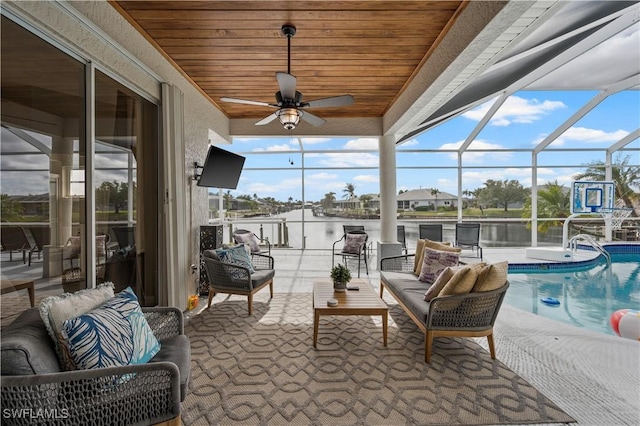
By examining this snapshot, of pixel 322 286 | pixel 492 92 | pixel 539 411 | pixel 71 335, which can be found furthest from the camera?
pixel 492 92

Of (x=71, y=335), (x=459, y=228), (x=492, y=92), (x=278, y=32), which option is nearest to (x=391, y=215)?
(x=459, y=228)

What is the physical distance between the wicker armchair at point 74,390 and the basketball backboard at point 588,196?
9.28m

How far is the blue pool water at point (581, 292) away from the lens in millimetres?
3908

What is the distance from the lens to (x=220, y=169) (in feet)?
15.0

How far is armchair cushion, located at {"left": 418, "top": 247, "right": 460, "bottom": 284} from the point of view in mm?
3685

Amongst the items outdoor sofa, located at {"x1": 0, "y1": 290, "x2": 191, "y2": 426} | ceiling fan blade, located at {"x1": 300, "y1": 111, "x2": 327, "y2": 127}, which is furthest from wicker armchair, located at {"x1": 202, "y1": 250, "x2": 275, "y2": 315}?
outdoor sofa, located at {"x1": 0, "y1": 290, "x2": 191, "y2": 426}

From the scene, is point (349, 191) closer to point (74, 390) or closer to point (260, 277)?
point (260, 277)

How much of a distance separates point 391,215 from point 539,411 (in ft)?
13.9

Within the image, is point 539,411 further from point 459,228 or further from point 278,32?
point 459,228

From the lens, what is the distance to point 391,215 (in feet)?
19.8

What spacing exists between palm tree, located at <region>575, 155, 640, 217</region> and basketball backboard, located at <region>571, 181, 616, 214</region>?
1277mm

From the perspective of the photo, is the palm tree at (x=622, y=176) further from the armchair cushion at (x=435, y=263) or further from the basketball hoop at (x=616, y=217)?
the armchair cushion at (x=435, y=263)

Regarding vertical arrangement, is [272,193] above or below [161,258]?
above

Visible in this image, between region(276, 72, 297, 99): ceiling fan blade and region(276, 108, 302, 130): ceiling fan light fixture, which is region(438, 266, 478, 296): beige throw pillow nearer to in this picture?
region(276, 108, 302, 130): ceiling fan light fixture
